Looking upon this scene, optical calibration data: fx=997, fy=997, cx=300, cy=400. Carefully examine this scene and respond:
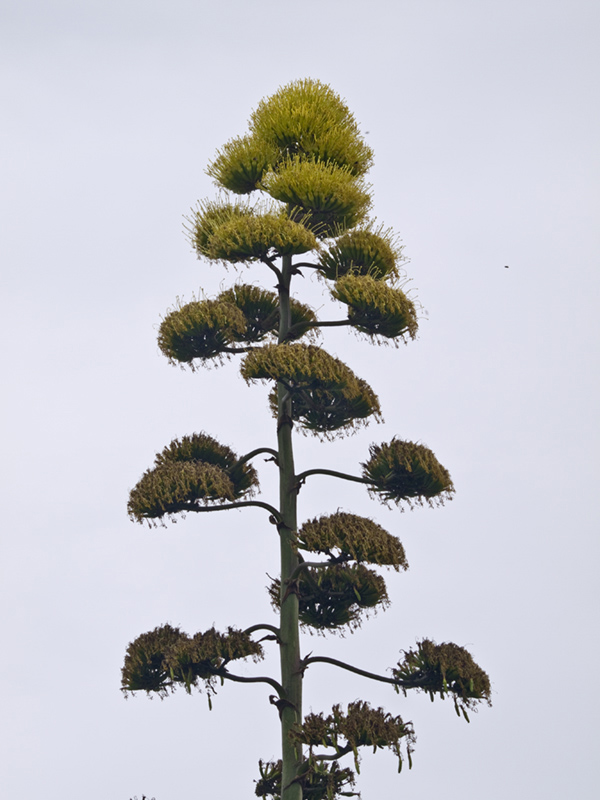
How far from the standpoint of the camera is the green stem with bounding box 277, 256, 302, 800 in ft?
28.0

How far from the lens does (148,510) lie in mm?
8719

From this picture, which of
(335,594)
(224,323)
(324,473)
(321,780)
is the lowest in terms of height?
(321,780)

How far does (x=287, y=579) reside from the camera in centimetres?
895

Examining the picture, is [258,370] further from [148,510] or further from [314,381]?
[148,510]

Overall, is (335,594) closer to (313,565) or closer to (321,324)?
(313,565)

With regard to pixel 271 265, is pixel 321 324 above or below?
below

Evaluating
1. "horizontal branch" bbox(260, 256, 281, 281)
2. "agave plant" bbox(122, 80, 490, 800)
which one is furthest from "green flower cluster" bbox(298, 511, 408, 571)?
"horizontal branch" bbox(260, 256, 281, 281)

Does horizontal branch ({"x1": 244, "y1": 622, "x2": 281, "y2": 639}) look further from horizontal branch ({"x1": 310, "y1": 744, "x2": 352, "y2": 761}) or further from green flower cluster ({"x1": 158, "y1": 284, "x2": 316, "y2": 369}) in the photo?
green flower cluster ({"x1": 158, "y1": 284, "x2": 316, "y2": 369})

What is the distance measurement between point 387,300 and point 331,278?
0.88 m

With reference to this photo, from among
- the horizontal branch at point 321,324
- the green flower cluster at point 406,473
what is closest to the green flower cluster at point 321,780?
the green flower cluster at point 406,473

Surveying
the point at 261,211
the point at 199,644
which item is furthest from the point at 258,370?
the point at 199,644

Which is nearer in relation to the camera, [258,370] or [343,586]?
[258,370]

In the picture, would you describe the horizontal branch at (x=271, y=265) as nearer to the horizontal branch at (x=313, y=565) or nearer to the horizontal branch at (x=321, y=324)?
the horizontal branch at (x=321, y=324)

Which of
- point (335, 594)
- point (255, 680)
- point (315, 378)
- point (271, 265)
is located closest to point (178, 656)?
point (255, 680)
